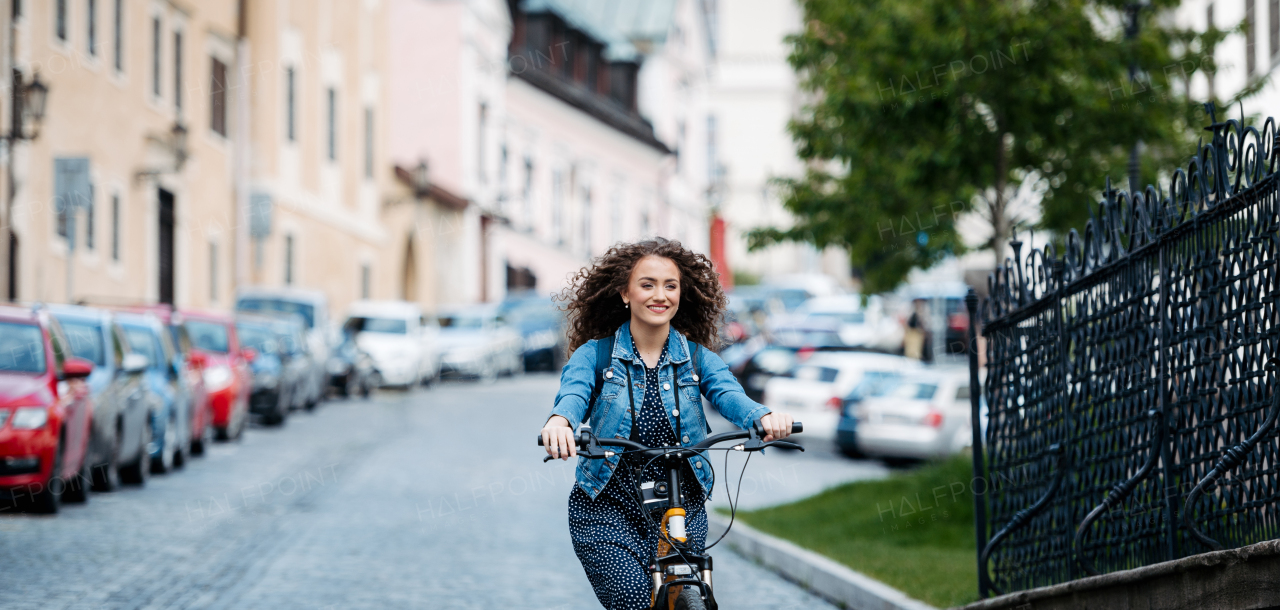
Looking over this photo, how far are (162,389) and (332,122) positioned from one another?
27269 mm

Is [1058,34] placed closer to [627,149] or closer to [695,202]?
[627,149]

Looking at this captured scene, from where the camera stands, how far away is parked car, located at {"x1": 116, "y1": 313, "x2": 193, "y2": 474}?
16.9m

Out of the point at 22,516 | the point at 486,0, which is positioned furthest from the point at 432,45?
the point at 22,516

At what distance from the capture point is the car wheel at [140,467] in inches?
623

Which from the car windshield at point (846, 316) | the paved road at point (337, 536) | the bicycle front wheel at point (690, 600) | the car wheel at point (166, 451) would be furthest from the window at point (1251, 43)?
the bicycle front wheel at point (690, 600)

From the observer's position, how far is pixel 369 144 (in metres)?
46.6

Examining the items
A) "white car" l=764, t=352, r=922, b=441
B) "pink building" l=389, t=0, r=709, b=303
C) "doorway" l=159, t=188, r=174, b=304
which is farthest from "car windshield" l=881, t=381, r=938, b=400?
"pink building" l=389, t=0, r=709, b=303

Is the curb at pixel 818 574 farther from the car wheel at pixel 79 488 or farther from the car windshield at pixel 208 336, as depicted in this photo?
the car windshield at pixel 208 336

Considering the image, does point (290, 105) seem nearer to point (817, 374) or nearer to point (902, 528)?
point (817, 374)

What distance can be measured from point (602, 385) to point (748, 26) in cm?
9747

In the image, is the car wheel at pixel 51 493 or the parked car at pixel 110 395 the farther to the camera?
the parked car at pixel 110 395

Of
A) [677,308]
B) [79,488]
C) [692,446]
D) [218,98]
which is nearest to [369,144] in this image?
[218,98]

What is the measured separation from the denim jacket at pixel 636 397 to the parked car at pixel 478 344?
3345cm

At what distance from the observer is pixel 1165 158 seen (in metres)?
18.4
